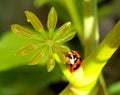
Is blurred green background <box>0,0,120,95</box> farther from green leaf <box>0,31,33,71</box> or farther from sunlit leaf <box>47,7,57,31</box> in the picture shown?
sunlit leaf <box>47,7,57,31</box>

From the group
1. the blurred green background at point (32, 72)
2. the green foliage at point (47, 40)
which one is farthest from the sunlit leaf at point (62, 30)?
the blurred green background at point (32, 72)

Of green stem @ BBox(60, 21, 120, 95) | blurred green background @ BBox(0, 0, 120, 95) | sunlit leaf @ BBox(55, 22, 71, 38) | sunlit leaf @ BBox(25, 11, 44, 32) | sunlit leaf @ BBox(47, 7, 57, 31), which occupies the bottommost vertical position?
green stem @ BBox(60, 21, 120, 95)

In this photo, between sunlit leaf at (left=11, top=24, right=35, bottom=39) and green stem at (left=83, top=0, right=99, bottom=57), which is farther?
green stem at (left=83, top=0, right=99, bottom=57)

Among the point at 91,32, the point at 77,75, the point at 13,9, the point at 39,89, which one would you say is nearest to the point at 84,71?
the point at 77,75

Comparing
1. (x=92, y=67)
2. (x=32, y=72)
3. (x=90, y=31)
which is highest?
(x=32, y=72)

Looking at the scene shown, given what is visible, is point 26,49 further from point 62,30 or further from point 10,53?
point 10,53

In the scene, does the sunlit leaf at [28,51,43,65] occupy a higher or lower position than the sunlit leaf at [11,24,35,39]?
lower

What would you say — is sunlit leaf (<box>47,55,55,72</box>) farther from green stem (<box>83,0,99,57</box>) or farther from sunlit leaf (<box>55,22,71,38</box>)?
green stem (<box>83,0,99,57</box>)

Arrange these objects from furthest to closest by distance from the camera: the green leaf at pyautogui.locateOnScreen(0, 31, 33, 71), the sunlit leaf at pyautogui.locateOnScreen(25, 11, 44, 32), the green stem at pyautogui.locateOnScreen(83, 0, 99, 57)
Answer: the green leaf at pyautogui.locateOnScreen(0, 31, 33, 71)
the green stem at pyautogui.locateOnScreen(83, 0, 99, 57)
the sunlit leaf at pyautogui.locateOnScreen(25, 11, 44, 32)

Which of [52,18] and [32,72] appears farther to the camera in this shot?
[32,72]

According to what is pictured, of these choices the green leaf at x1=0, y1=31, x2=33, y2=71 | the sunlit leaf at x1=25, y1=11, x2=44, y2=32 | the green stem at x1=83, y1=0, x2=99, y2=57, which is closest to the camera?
the sunlit leaf at x1=25, y1=11, x2=44, y2=32

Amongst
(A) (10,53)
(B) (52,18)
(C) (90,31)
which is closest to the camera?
(B) (52,18)

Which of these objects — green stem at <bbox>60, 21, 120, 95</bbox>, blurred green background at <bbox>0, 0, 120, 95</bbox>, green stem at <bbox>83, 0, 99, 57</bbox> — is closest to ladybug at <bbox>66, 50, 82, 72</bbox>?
green stem at <bbox>60, 21, 120, 95</bbox>

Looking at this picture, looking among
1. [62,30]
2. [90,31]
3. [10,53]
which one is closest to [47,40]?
[62,30]
